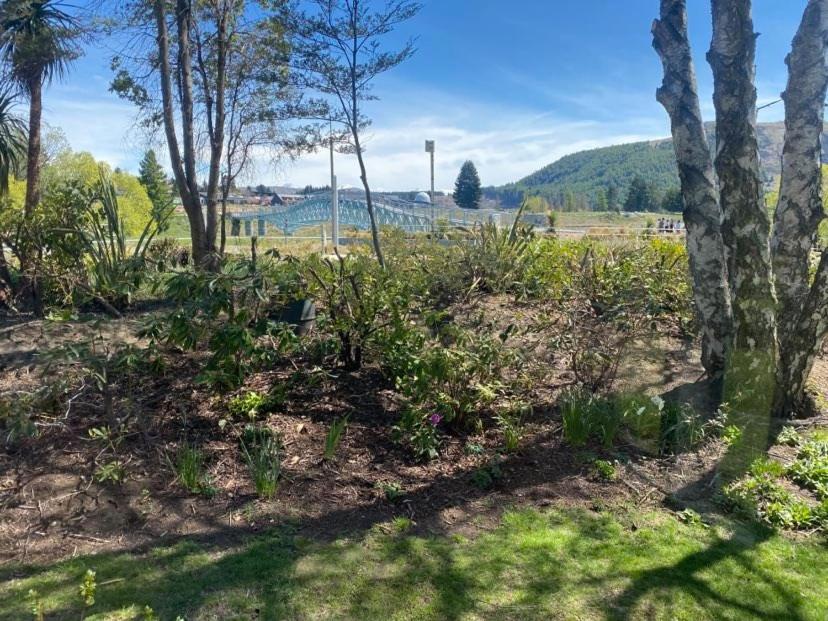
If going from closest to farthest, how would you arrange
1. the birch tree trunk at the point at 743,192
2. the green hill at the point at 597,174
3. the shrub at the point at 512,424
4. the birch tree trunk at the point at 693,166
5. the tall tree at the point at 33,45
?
the shrub at the point at 512,424 < the birch tree trunk at the point at 743,192 < the birch tree trunk at the point at 693,166 < the tall tree at the point at 33,45 < the green hill at the point at 597,174

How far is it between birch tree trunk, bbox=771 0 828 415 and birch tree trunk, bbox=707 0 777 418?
173mm

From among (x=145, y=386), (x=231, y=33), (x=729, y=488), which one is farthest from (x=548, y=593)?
(x=231, y=33)

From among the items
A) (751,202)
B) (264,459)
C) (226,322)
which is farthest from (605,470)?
(226,322)

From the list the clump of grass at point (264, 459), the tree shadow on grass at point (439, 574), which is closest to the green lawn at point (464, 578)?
the tree shadow on grass at point (439, 574)

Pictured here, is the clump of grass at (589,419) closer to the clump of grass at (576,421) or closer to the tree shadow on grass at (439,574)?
the clump of grass at (576,421)

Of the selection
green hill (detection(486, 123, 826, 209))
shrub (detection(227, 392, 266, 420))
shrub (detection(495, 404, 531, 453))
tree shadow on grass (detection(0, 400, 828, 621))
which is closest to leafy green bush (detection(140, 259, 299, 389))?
shrub (detection(227, 392, 266, 420))

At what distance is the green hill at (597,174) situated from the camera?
95.4m

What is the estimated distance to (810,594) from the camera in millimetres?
2500

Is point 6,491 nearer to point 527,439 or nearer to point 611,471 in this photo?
point 527,439

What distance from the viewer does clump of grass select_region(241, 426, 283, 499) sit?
3.09 metres

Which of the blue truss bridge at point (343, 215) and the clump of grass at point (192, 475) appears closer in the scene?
the clump of grass at point (192, 475)

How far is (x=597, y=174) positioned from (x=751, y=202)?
120 meters

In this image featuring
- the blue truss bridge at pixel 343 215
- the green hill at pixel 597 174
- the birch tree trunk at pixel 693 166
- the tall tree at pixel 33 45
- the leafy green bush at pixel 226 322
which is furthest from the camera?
the green hill at pixel 597 174

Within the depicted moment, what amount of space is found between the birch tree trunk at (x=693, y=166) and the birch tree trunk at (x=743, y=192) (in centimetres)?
14
